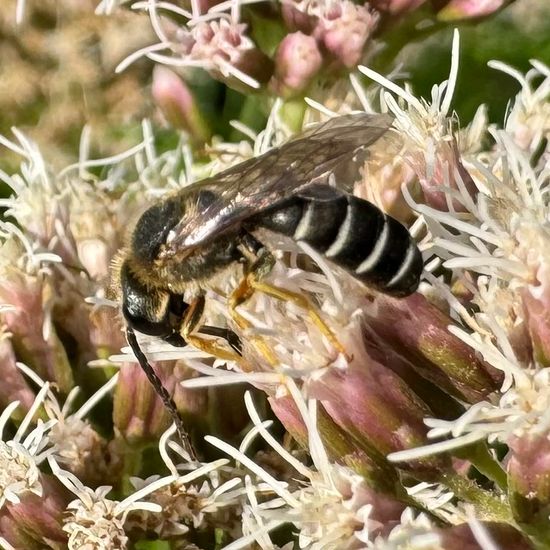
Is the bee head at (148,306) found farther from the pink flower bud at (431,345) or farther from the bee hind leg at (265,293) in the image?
the pink flower bud at (431,345)

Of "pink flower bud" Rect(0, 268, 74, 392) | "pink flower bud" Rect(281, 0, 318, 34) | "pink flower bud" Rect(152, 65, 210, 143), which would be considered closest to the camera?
"pink flower bud" Rect(0, 268, 74, 392)

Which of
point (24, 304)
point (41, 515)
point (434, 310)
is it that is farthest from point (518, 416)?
point (24, 304)

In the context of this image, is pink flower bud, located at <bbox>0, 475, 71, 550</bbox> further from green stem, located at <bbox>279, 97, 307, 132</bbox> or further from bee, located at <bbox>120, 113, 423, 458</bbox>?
green stem, located at <bbox>279, 97, 307, 132</bbox>

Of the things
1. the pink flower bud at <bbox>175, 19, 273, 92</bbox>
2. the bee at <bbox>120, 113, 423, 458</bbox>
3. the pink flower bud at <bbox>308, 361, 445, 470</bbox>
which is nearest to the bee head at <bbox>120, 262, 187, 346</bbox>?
the bee at <bbox>120, 113, 423, 458</bbox>

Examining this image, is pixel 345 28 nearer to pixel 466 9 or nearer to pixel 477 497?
pixel 466 9

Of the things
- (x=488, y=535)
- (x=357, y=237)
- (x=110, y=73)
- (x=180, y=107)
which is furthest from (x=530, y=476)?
(x=110, y=73)

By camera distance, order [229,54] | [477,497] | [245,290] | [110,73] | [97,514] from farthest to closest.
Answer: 1. [110,73]
2. [229,54]
3. [97,514]
4. [245,290]
5. [477,497]

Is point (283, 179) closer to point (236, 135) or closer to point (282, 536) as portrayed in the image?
point (282, 536)
